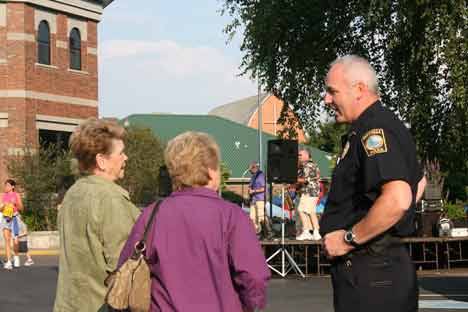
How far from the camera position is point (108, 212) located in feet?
16.4

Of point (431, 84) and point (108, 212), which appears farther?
point (431, 84)

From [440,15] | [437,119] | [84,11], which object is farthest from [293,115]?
[84,11]

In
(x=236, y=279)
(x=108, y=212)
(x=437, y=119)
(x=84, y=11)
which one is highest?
(x=84, y=11)

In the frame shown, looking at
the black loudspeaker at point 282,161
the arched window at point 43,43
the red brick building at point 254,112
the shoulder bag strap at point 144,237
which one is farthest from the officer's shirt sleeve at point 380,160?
the red brick building at point 254,112

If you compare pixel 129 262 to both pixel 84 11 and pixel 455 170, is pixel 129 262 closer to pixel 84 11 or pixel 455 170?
pixel 455 170

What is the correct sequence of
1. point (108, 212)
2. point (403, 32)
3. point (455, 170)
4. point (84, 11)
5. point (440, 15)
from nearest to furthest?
1. point (108, 212)
2. point (440, 15)
3. point (403, 32)
4. point (455, 170)
5. point (84, 11)

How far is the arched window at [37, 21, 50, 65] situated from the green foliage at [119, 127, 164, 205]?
4199 mm

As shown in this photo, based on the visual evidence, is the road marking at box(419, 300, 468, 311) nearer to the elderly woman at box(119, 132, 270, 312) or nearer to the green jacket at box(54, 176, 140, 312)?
the green jacket at box(54, 176, 140, 312)

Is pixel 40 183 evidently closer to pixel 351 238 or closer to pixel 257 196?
pixel 257 196

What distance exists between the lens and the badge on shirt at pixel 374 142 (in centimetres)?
440

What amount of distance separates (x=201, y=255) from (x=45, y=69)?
31488 mm

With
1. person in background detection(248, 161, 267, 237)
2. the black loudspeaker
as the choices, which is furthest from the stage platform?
person in background detection(248, 161, 267, 237)

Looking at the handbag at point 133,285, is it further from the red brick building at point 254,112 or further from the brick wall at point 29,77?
the red brick building at point 254,112

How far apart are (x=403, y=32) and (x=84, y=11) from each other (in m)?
20.3
